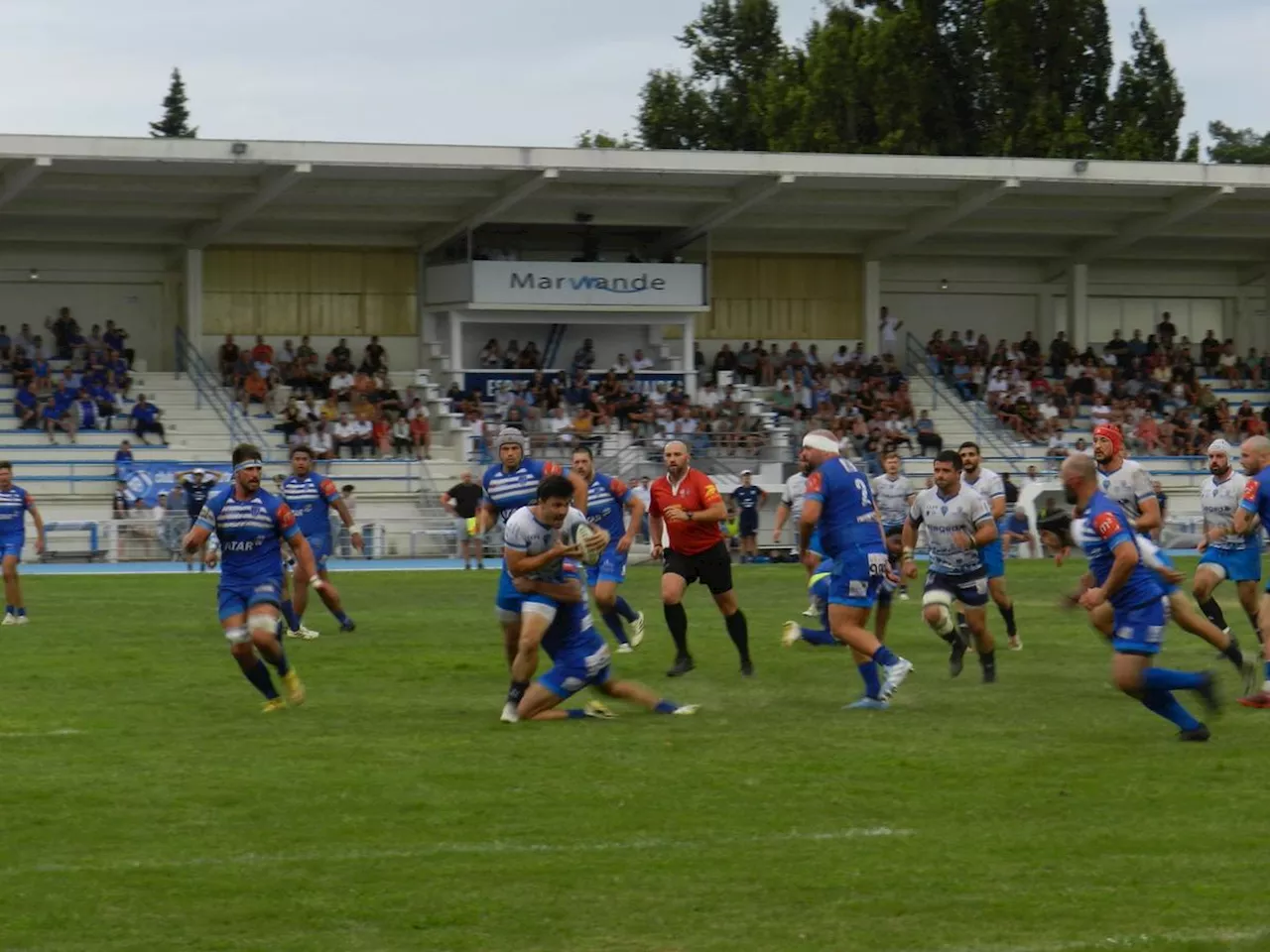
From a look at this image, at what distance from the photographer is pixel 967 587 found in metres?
15.5

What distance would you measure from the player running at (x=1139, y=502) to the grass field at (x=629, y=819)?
771 millimetres

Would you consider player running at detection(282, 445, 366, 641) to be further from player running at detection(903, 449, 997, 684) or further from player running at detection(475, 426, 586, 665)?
player running at detection(903, 449, 997, 684)

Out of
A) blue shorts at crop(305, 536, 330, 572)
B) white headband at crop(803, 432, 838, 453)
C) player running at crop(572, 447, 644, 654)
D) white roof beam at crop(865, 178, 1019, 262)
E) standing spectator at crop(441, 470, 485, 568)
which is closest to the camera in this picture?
white headband at crop(803, 432, 838, 453)

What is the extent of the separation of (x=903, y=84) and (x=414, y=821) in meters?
57.3

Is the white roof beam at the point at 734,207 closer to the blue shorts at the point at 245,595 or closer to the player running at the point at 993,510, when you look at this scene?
the player running at the point at 993,510

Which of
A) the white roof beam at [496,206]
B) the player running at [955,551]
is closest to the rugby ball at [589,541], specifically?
the player running at [955,551]

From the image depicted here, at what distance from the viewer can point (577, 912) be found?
7863 mm

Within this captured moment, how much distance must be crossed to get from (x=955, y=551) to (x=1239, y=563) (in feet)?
7.78

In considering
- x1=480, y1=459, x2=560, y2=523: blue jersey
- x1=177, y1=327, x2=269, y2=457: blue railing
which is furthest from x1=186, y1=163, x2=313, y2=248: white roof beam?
x1=480, y1=459, x2=560, y2=523: blue jersey

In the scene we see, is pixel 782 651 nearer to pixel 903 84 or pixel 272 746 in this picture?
pixel 272 746

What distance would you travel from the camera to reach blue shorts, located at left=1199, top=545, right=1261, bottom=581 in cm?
1606

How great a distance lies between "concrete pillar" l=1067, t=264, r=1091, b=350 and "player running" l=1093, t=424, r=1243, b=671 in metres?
37.3

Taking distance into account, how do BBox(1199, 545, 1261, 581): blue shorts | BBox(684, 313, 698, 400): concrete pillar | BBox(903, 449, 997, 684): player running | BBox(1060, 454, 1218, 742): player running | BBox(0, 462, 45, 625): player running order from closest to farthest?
BBox(1060, 454, 1218, 742): player running
BBox(903, 449, 997, 684): player running
BBox(1199, 545, 1261, 581): blue shorts
BBox(0, 462, 45, 625): player running
BBox(684, 313, 698, 400): concrete pillar

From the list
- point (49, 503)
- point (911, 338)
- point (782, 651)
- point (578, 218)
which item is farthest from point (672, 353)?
point (782, 651)
